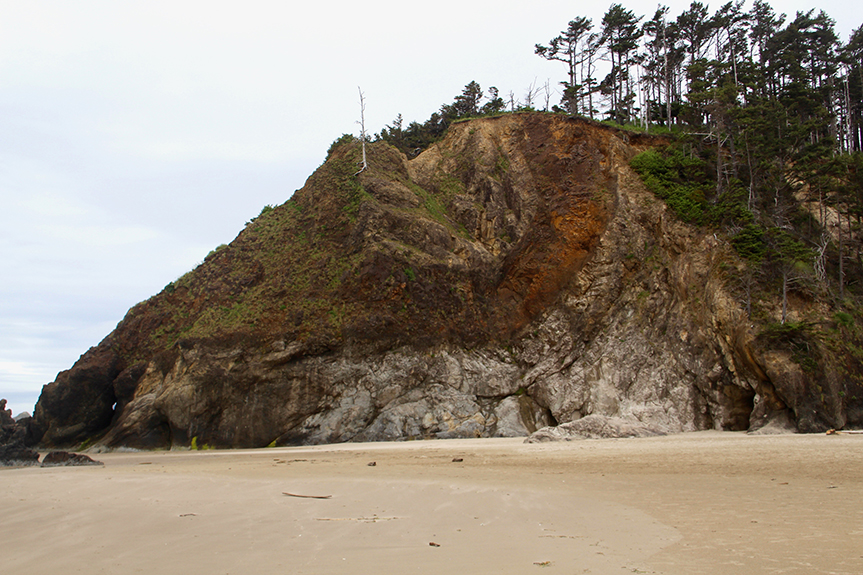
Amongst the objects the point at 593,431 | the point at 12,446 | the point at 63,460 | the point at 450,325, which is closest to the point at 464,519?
the point at 593,431

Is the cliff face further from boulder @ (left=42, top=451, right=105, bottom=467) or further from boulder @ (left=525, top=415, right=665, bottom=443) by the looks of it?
boulder @ (left=42, top=451, right=105, bottom=467)

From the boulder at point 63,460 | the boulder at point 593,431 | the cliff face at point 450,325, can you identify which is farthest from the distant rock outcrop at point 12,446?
the boulder at point 593,431

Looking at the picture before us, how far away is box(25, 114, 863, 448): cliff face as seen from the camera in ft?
70.2

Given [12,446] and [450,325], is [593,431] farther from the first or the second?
[12,446]

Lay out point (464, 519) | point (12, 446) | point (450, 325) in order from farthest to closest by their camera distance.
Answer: point (450, 325), point (12, 446), point (464, 519)

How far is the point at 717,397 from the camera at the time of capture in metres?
19.6

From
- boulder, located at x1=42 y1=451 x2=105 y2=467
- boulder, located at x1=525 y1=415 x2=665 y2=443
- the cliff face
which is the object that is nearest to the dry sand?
boulder, located at x1=42 y1=451 x2=105 y2=467

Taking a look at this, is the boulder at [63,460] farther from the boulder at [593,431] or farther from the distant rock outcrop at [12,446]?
the boulder at [593,431]

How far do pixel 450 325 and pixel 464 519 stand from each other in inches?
751

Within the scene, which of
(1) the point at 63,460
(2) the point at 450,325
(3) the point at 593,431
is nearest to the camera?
(1) the point at 63,460

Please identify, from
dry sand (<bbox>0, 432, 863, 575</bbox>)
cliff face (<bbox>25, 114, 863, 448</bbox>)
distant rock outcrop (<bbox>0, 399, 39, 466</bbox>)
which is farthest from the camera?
cliff face (<bbox>25, 114, 863, 448</bbox>)

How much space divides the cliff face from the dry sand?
10595mm

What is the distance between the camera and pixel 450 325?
25.3m

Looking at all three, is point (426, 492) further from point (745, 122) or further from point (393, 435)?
point (745, 122)
